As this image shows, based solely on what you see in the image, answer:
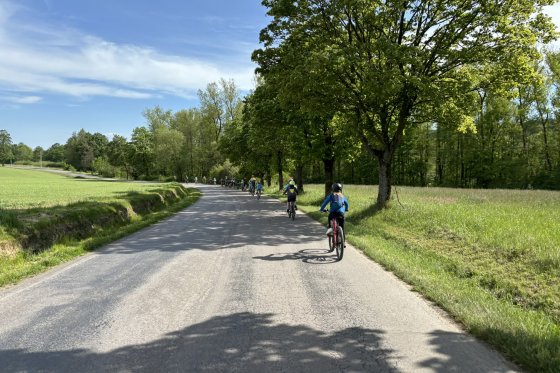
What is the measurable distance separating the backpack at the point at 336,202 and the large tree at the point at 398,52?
18.6ft

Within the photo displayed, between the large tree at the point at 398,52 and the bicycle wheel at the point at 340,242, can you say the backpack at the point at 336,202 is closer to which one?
the bicycle wheel at the point at 340,242

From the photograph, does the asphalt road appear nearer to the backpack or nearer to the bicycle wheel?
the bicycle wheel

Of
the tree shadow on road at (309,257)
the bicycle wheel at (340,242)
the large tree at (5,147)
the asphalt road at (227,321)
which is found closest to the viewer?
the asphalt road at (227,321)

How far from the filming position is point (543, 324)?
512 cm

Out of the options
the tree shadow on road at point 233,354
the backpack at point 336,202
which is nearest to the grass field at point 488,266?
the backpack at point 336,202

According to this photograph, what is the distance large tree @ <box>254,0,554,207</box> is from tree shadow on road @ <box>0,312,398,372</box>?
35.8 ft

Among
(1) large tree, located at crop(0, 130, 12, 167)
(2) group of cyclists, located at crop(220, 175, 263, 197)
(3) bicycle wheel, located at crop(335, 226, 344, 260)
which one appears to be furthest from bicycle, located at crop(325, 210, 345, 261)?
(1) large tree, located at crop(0, 130, 12, 167)

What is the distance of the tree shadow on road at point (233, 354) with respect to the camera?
3.84 meters

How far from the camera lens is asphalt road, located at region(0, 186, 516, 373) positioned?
397cm

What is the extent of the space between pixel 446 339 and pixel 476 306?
1.39 meters

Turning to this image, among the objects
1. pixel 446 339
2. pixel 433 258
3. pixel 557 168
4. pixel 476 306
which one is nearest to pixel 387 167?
pixel 433 258

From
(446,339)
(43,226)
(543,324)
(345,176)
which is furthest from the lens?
(345,176)

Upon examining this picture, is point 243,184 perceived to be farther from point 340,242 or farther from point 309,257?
point 340,242

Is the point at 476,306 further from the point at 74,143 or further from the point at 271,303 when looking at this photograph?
the point at 74,143
